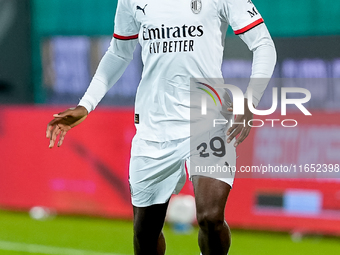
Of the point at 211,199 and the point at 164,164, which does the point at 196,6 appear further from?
the point at 211,199

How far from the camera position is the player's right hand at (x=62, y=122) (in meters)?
3.35

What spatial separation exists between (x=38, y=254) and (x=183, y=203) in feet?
5.21

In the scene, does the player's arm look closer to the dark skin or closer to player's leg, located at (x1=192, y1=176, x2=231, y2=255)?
the dark skin

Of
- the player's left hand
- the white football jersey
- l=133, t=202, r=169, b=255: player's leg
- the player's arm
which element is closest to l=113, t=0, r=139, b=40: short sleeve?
the player's arm

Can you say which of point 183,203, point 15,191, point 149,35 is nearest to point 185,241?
point 183,203

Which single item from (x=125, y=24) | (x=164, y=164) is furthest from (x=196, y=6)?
(x=164, y=164)

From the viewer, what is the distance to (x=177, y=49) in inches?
131

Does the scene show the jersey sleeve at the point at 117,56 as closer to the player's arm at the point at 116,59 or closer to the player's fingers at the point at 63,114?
the player's arm at the point at 116,59

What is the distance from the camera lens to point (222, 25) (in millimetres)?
3434

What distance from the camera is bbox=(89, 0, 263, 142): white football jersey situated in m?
3.30

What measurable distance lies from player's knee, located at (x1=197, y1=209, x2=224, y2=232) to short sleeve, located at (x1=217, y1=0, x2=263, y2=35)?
3.23ft

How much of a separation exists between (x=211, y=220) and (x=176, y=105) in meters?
0.68

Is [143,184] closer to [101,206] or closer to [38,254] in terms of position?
[38,254]

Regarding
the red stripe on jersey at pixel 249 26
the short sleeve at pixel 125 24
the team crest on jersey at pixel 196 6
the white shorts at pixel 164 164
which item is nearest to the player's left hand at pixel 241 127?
the white shorts at pixel 164 164
